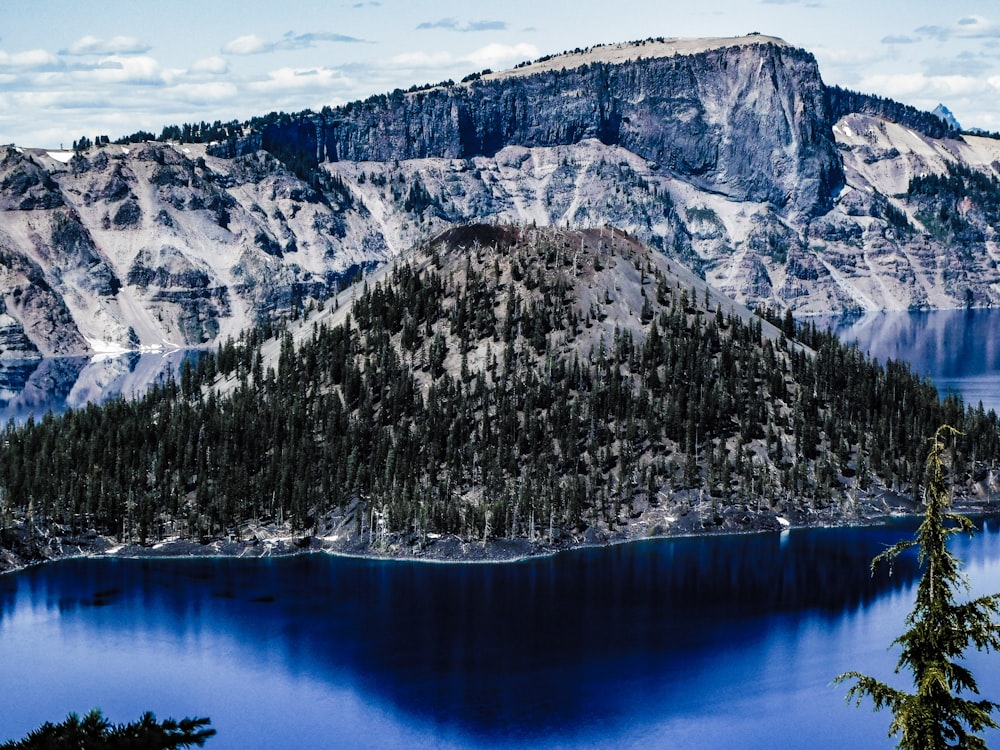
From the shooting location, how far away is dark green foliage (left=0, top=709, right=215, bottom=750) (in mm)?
35625

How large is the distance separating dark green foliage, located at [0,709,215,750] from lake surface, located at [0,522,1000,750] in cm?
9428

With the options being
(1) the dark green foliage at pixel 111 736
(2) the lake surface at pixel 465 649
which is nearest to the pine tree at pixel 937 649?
(1) the dark green foliage at pixel 111 736

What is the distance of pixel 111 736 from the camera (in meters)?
36.2

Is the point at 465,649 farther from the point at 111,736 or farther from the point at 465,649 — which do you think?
the point at 111,736

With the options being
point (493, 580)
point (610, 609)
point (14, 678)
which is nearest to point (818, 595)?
point (610, 609)

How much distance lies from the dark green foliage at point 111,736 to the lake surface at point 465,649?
94.3m

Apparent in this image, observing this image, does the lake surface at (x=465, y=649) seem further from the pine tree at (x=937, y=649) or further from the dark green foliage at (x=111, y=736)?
the dark green foliage at (x=111, y=736)

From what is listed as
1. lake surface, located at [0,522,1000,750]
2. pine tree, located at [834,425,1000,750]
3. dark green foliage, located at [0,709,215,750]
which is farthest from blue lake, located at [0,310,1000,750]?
dark green foliage, located at [0,709,215,750]

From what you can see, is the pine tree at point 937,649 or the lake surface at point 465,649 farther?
the lake surface at point 465,649

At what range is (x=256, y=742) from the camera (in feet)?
419

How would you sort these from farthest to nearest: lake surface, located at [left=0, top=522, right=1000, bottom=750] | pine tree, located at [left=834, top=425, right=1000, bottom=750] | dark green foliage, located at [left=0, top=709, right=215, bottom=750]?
1. lake surface, located at [left=0, top=522, right=1000, bottom=750]
2. pine tree, located at [left=834, top=425, right=1000, bottom=750]
3. dark green foliage, located at [left=0, top=709, right=215, bottom=750]

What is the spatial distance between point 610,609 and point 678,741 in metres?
45.6

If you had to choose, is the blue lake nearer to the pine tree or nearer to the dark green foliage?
the pine tree

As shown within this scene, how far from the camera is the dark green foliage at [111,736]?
35.6m
